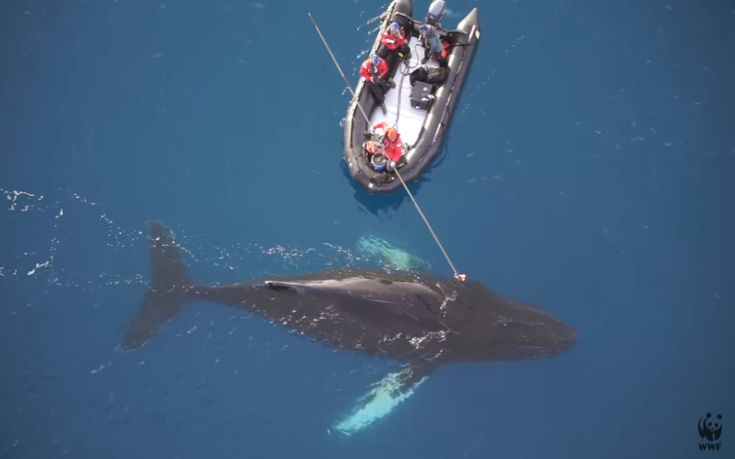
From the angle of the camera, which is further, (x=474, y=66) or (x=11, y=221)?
(x=474, y=66)

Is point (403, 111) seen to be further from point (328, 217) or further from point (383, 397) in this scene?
point (383, 397)

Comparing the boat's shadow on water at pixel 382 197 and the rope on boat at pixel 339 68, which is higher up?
the rope on boat at pixel 339 68

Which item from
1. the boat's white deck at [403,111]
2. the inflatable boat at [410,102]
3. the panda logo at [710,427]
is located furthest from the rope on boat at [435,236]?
the panda logo at [710,427]

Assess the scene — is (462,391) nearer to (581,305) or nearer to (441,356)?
(441,356)

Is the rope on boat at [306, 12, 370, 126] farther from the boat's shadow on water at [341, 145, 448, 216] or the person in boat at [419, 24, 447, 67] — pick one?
the person in boat at [419, 24, 447, 67]


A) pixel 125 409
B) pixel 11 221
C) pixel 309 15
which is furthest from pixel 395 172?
pixel 11 221

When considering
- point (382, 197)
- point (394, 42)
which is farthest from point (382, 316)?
point (394, 42)

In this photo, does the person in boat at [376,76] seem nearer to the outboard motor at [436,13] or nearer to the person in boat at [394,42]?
the person in boat at [394,42]
